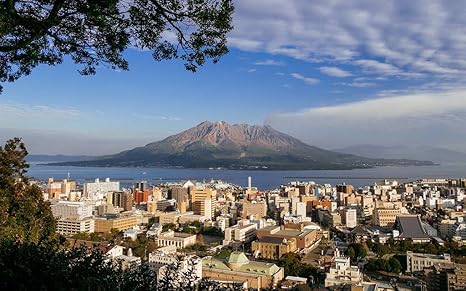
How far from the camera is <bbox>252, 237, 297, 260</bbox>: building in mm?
13789

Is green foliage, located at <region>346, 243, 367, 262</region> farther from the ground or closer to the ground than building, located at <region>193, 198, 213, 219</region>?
closer to the ground

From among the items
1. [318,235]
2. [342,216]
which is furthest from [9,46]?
[342,216]

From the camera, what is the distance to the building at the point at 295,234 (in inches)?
598

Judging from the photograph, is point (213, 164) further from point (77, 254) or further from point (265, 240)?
point (77, 254)

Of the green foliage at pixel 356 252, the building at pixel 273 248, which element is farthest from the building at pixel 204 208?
the green foliage at pixel 356 252

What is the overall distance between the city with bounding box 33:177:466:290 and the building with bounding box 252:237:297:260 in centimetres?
3

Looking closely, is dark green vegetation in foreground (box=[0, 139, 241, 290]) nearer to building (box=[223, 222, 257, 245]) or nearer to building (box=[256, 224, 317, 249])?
building (box=[256, 224, 317, 249])

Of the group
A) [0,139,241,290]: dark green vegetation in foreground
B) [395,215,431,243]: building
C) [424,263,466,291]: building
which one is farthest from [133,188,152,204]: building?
[0,139,241,290]: dark green vegetation in foreground

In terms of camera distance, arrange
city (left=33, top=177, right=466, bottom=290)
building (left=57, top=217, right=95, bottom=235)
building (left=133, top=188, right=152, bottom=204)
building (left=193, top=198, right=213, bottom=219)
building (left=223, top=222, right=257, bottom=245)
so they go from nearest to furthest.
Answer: city (left=33, top=177, right=466, bottom=290), building (left=223, top=222, right=257, bottom=245), building (left=57, top=217, right=95, bottom=235), building (left=193, top=198, right=213, bottom=219), building (left=133, top=188, right=152, bottom=204)

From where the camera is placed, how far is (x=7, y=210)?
357 cm

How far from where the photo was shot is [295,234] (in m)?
15.8

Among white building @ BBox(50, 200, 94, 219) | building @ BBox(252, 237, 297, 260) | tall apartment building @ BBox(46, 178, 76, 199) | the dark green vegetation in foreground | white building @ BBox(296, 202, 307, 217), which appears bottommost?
building @ BBox(252, 237, 297, 260)

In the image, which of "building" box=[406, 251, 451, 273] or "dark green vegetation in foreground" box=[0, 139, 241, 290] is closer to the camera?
"dark green vegetation in foreground" box=[0, 139, 241, 290]

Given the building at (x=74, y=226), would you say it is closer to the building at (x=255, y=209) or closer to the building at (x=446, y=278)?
the building at (x=255, y=209)
